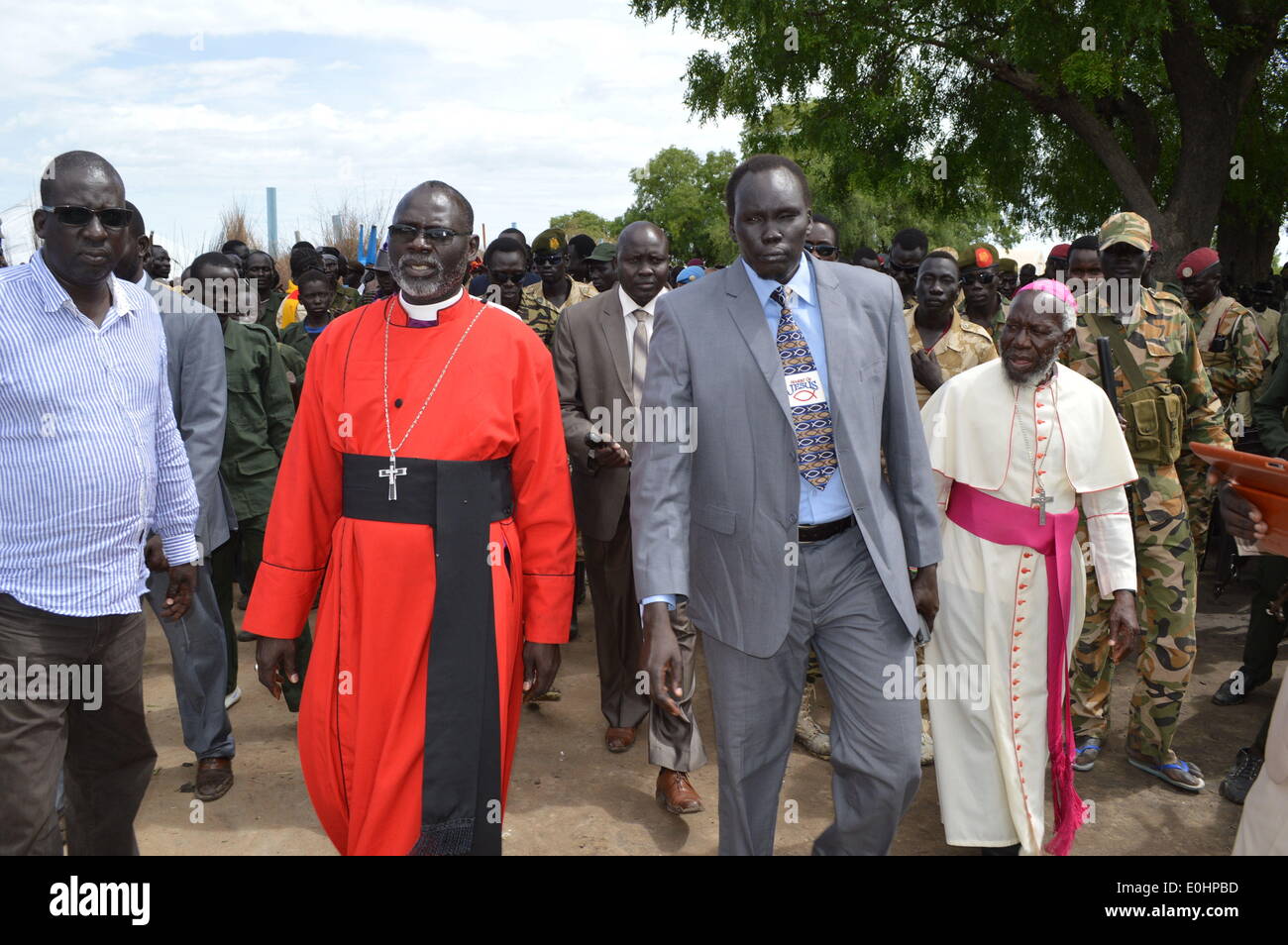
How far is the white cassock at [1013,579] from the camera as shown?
13.3 ft

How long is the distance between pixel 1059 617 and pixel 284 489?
2869 mm

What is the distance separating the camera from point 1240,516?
316 centimetres

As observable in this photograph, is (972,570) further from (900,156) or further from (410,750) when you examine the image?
(900,156)

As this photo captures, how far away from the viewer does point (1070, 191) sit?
21328 millimetres

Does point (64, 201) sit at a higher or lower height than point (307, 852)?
higher

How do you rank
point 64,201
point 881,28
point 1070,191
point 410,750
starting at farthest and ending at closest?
point 1070,191, point 881,28, point 410,750, point 64,201

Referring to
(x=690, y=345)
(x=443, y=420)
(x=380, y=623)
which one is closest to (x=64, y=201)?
(x=443, y=420)

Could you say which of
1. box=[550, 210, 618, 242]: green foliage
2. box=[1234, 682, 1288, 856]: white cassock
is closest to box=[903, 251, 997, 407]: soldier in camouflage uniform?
box=[1234, 682, 1288, 856]: white cassock

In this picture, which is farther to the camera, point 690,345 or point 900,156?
point 900,156

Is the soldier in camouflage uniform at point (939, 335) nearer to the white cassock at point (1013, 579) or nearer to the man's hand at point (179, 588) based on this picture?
the white cassock at point (1013, 579)

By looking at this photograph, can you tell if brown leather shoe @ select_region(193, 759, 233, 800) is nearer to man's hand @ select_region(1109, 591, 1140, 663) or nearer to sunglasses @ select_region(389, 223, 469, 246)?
sunglasses @ select_region(389, 223, 469, 246)

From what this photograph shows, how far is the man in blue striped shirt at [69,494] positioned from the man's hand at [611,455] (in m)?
2.04

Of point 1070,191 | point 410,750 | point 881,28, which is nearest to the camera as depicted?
point 410,750

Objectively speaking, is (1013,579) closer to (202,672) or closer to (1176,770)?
(1176,770)
